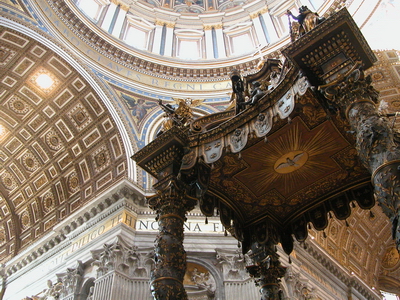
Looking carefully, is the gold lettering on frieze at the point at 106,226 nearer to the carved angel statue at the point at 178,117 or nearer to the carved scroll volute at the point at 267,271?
the carved scroll volute at the point at 267,271

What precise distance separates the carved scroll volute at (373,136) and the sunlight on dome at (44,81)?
10.1 metres

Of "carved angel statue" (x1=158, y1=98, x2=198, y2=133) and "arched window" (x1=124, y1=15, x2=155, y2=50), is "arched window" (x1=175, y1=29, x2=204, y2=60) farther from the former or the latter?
"carved angel statue" (x1=158, y1=98, x2=198, y2=133)

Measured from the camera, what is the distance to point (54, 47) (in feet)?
39.0

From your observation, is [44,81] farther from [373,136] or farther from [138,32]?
[373,136]

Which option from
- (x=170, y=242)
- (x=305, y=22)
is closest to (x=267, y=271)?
(x=170, y=242)

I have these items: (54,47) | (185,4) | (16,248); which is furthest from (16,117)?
(185,4)

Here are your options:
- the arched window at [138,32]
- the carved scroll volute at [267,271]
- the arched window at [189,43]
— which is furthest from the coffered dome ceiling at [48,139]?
the carved scroll volute at [267,271]

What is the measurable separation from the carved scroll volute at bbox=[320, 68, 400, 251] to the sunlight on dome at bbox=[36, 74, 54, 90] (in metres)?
10.1

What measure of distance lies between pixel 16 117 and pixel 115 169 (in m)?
3.87

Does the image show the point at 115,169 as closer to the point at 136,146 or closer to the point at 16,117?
the point at 136,146

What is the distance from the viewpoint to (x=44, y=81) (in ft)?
41.4

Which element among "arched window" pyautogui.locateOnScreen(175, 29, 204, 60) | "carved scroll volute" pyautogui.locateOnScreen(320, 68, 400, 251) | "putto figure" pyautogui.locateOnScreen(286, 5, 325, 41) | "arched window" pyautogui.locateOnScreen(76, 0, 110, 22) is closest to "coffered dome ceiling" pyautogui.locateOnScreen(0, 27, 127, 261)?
"arched window" pyautogui.locateOnScreen(76, 0, 110, 22)

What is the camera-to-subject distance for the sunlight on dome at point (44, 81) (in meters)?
12.5

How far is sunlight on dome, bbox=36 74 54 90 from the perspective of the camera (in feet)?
41.0
